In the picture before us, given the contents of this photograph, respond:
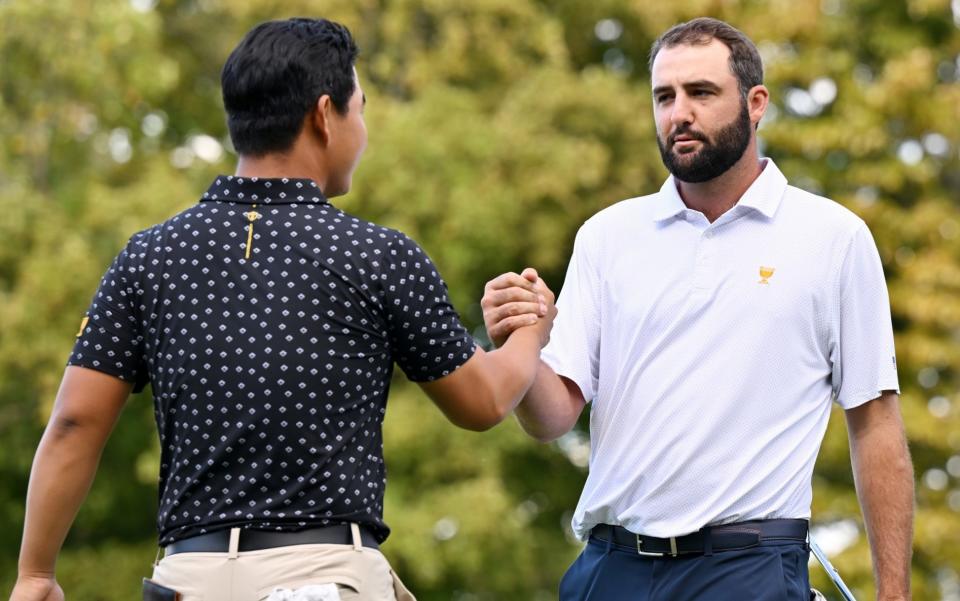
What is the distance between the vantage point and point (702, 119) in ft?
16.3

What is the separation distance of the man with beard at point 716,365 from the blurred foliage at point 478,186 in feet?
38.3

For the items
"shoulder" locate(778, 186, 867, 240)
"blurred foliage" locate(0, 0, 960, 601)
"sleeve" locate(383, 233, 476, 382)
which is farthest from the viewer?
"blurred foliage" locate(0, 0, 960, 601)

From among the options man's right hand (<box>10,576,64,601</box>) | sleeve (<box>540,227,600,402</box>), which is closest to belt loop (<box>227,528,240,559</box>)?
man's right hand (<box>10,576,64,601</box>)

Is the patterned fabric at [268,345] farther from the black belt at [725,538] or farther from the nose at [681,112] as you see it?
the nose at [681,112]

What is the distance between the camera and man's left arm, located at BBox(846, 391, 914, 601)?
4.77m

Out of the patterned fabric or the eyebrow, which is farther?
the eyebrow

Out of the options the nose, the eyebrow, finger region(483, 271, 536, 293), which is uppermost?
the eyebrow

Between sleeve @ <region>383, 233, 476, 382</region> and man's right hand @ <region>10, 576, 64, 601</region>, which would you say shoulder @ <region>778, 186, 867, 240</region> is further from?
man's right hand @ <region>10, 576, 64, 601</region>

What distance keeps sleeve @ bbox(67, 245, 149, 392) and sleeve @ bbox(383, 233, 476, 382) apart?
0.58m

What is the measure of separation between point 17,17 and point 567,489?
8038 mm

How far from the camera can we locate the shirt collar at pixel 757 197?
4.96m

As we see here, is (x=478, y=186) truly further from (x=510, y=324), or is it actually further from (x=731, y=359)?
(x=510, y=324)

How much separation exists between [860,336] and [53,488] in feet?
7.40

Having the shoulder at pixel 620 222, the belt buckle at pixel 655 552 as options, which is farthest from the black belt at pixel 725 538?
the shoulder at pixel 620 222
